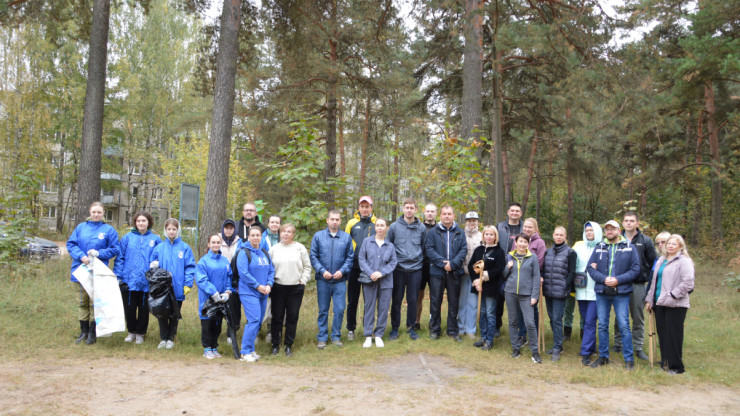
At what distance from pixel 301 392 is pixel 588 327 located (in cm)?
380

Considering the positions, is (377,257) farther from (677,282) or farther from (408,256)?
(677,282)

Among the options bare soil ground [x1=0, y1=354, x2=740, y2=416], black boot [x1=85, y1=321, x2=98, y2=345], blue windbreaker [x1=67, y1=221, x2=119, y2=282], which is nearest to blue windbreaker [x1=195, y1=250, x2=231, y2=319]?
bare soil ground [x1=0, y1=354, x2=740, y2=416]

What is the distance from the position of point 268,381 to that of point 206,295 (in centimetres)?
158

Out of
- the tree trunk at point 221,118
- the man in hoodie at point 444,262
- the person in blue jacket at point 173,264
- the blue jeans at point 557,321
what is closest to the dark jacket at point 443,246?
the man in hoodie at point 444,262

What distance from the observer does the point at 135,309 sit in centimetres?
624

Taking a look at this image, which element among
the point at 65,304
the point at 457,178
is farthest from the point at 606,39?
the point at 65,304

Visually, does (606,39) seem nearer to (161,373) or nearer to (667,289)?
(667,289)

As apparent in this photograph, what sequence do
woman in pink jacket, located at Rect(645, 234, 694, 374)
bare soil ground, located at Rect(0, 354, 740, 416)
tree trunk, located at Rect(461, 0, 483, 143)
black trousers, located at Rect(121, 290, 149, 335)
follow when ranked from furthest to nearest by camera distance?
tree trunk, located at Rect(461, 0, 483, 143)
black trousers, located at Rect(121, 290, 149, 335)
woman in pink jacket, located at Rect(645, 234, 694, 374)
bare soil ground, located at Rect(0, 354, 740, 416)

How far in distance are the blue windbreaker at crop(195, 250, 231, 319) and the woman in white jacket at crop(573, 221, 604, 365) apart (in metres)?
4.61

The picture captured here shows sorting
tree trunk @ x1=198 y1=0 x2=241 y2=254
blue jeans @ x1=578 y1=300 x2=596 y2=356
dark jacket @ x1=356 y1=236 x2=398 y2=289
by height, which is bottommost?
blue jeans @ x1=578 y1=300 x2=596 y2=356

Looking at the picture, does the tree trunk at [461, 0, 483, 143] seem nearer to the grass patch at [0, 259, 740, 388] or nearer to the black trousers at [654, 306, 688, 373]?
the grass patch at [0, 259, 740, 388]

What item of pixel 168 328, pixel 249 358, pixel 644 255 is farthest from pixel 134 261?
pixel 644 255

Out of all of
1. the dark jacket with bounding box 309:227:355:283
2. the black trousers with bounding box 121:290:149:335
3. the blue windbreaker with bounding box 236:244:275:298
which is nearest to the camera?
the blue windbreaker with bounding box 236:244:275:298

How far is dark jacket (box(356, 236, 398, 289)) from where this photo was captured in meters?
6.46
